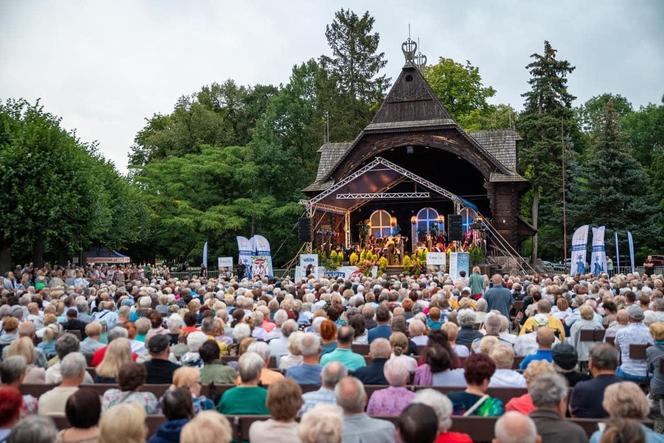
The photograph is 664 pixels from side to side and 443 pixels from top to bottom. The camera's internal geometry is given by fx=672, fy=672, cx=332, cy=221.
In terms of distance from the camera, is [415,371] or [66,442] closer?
[66,442]

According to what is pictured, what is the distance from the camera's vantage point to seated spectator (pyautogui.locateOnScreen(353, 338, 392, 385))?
595cm

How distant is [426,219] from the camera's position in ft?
111

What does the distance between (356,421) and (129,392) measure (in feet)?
6.16

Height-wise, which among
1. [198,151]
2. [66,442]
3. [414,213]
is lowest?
[66,442]

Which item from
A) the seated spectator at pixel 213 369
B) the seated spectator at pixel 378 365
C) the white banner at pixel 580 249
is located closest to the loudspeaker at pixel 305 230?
the white banner at pixel 580 249

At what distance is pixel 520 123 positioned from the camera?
141 ft

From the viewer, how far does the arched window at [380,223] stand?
34.1 meters

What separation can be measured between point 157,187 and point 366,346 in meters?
35.6

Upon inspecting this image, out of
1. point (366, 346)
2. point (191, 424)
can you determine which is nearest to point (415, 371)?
point (366, 346)

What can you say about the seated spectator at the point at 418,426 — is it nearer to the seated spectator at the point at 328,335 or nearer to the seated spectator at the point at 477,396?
the seated spectator at the point at 477,396

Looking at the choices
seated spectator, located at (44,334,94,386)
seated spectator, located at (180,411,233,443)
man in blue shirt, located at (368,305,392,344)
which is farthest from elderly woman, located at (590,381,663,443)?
seated spectator, located at (44,334,94,386)

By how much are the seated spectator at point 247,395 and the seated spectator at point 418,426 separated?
6.16ft

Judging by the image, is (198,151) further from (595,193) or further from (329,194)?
(595,193)

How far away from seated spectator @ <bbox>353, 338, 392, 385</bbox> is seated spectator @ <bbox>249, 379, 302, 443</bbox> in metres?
1.91
